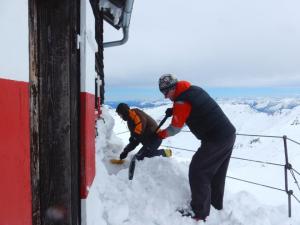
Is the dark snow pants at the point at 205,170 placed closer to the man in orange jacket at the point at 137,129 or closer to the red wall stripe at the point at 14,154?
the man in orange jacket at the point at 137,129

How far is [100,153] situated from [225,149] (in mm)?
2403

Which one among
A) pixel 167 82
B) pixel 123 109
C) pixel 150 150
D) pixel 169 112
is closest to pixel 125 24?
pixel 123 109

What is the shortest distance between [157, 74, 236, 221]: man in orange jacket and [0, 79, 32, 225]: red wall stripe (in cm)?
237

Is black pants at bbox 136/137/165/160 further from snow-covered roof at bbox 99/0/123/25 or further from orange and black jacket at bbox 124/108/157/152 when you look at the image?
snow-covered roof at bbox 99/0/123/25

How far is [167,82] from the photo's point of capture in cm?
422

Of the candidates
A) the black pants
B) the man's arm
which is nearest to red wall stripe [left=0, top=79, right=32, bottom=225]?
the man's arm

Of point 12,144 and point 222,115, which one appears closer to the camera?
point 12,144

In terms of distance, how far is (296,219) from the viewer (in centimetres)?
459

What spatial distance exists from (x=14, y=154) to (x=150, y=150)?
4.20 meters

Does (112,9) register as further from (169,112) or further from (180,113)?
(180,113)

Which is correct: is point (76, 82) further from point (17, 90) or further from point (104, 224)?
point (104, 224)

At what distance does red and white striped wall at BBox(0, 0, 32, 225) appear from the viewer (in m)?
1.59

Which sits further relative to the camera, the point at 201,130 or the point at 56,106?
the point at 201,130

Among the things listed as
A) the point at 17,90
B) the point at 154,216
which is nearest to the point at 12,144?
the point at 17,90
